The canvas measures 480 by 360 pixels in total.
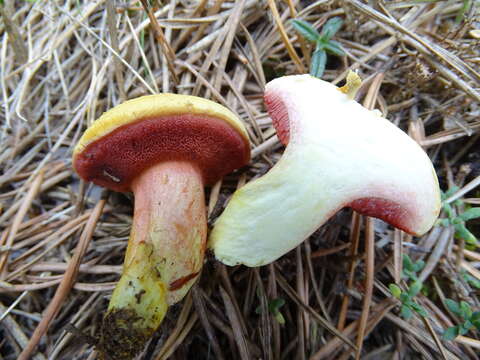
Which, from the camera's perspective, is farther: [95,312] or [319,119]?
[95,312]

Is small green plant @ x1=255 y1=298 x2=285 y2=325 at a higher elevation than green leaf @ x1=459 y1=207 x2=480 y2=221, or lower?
lower

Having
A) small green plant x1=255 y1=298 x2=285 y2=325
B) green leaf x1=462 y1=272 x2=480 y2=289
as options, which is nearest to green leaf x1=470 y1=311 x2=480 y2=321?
green leaf x1=462 y1=272 x2=480 y2=289

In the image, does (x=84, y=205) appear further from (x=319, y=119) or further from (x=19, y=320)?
A: (x=319, y=119)

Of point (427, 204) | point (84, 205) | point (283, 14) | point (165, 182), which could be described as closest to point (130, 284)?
point (165, 182)

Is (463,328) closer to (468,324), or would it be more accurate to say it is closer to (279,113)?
(468,324)

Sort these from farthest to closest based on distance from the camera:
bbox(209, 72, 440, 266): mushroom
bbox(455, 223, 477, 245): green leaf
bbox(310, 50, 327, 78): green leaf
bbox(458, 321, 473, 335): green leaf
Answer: bbox(310, 50, 327, 78): green leaf
bbox(455, 223, 477, 245): green leaf
bbox(458, 321, 473, 335): green leaf
bbox(209, 72, 440, 266): mushroom

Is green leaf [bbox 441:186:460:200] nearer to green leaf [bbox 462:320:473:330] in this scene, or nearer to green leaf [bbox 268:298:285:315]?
green leaf [bbox 462:320:473:330]

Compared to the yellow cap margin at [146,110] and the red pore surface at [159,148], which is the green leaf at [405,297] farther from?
the yellow cap margin at [146,110]
